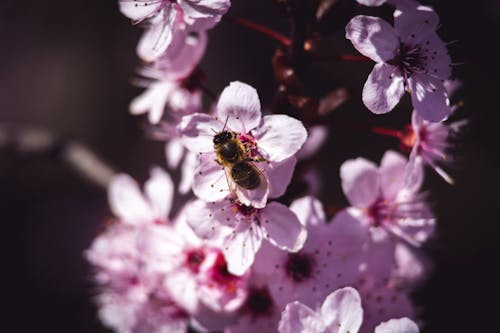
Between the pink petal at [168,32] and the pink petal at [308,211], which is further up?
the pink petal at [168,32]

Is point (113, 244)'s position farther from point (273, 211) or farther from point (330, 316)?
point (330, 316)

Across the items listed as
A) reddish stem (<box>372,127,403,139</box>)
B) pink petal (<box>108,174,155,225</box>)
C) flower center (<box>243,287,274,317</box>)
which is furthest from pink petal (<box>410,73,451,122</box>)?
pink petal (<box>108,174,155,225</box>)

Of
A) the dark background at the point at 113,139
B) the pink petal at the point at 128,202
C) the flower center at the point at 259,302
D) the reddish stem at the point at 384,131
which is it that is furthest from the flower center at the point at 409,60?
the dark background at the point at 113,139

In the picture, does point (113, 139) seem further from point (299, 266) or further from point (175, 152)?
point (299, 266)

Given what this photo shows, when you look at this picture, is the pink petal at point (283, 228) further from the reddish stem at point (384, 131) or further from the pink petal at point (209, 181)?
the reddish stem at point (384, 131)

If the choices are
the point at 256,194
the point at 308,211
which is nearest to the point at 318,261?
the point at 308,211

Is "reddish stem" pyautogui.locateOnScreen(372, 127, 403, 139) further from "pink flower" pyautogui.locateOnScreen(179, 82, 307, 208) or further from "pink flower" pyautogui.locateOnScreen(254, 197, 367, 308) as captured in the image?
"pink flower" pyautogui.locateOnScreen(179, 82, 307, 208)
